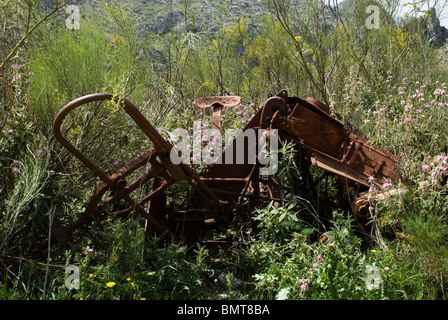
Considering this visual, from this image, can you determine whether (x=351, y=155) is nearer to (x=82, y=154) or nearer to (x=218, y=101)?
(x=218, y=101)

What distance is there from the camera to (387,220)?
3008 mm

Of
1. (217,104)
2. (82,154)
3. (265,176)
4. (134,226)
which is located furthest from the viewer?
(217,104)

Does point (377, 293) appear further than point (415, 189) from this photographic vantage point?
No

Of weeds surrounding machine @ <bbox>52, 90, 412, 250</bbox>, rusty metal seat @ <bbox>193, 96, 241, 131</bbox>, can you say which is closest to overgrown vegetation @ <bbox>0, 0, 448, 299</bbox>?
weeds surrounding machine @ <bbox>52, 90, 412, 250</bbox>

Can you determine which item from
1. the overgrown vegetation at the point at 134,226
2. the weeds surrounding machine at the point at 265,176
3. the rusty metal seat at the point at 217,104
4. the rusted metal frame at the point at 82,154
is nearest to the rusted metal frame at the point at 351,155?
the weeds surrounding machine at the point at 265,176

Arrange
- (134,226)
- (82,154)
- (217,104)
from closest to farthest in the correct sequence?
(82,154), (134,226), (217,104)

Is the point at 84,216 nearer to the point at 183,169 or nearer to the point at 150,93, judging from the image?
the point at 183,169

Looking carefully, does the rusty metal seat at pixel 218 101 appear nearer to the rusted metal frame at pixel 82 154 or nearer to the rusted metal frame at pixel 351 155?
the rusted metal frame at pixel 351 155

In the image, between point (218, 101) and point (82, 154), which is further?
point (218, 101)

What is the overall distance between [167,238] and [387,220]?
1604 millimetres

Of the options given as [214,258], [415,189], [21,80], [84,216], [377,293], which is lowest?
[377,293]

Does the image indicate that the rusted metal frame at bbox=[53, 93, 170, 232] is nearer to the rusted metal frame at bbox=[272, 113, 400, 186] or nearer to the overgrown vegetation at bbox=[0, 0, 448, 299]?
the overgrown vegetation at bbox=[0, 0, 448, 299]

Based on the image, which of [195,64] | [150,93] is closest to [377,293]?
[150,93]

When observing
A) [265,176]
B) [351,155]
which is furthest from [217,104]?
[351,155]
